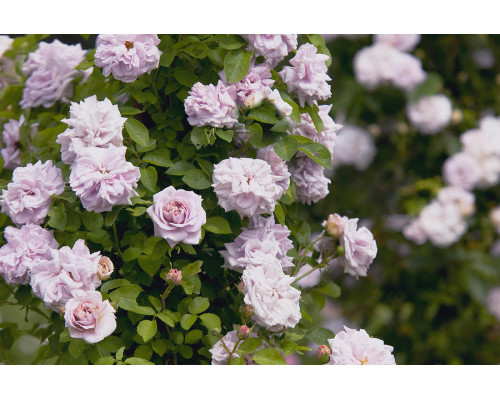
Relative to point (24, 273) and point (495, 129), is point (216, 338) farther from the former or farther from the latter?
point (495, 129)

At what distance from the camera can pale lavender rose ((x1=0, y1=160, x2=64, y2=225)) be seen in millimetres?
1055

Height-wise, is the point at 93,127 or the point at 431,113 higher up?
the point at 93,127

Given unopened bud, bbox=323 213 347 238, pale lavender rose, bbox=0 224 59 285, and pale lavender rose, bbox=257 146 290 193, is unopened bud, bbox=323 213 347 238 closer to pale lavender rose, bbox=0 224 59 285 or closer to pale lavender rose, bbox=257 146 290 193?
pale lavender rose, bbox=257 146 290 193

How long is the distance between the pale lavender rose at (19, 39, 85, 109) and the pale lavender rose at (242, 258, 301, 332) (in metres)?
0.64

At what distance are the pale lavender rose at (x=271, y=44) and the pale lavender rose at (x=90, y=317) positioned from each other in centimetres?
48

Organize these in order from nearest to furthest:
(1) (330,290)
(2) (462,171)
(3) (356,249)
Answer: (3) (356,249), (1) (330,290), (2) (462,171)

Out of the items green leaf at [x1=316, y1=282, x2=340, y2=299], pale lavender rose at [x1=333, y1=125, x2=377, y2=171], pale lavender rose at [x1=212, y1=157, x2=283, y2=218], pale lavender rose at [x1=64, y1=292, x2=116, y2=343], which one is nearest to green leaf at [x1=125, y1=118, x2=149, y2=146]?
pale lavender rose at [x1=212, y1=157, x2=283, y2=218]

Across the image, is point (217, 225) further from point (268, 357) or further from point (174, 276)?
Result: point (268, 357)

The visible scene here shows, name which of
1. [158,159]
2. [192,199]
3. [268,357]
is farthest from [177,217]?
[268,357]

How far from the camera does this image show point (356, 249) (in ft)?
3.76

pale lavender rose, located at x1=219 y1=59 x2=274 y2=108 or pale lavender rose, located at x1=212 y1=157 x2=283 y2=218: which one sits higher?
pale lavender rose, located at x1=219 y1=59 x2=274 y2=108

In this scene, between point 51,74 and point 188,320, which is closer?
point 188,320

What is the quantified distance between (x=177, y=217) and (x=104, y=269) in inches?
5.8

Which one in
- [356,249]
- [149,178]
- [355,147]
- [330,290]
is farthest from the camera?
[355,147]
